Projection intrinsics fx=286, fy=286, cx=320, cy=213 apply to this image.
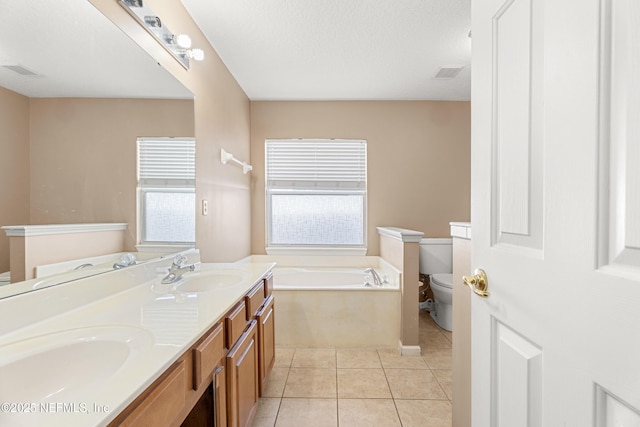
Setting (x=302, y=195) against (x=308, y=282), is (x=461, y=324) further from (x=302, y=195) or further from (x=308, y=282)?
(x=302, y=195)

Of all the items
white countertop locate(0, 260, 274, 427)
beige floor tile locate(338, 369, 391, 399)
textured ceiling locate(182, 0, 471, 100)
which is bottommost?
beige floor tile locate(338, 369, 391, 399)

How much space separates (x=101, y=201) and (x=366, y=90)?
2.68 metres

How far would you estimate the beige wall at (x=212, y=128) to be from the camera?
1596 mm

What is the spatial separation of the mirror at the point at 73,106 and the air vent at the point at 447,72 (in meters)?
2.43

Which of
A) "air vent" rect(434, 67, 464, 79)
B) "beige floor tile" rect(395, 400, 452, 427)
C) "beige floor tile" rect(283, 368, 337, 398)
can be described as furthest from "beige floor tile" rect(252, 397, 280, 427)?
"air vent" rect(434, 67, 464, 79)

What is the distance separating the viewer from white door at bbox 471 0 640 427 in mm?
421

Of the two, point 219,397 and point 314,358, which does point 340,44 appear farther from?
point 314,358

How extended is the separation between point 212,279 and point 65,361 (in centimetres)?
95

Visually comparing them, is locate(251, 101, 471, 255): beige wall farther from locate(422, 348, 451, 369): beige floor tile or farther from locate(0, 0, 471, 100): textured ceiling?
locate(422, 348, 451, 369): beige floor tile

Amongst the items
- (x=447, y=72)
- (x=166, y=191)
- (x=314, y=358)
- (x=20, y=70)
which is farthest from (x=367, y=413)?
(x=447, y=72)

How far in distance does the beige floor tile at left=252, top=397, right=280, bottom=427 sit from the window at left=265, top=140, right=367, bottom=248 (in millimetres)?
1754

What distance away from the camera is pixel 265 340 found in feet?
5.74

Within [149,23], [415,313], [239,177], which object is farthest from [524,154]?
[239,177]

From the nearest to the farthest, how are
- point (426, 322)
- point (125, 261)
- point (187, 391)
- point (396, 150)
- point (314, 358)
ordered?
point (187, 391)
point (125, 261)
point (314, 358)
point (426, 322)
point (396, 150)
